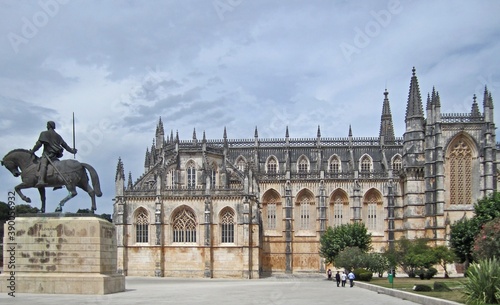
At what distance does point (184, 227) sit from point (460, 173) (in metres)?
32.9

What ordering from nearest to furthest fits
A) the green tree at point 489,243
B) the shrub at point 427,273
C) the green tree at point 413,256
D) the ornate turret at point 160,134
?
the green tree at point 489,243 → the shrub at point 427,273 → the green tree at point 413,256 → the ornate turret at point 160,134

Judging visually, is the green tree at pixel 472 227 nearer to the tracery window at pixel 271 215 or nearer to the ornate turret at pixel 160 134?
the tracery window at pixel 271 215

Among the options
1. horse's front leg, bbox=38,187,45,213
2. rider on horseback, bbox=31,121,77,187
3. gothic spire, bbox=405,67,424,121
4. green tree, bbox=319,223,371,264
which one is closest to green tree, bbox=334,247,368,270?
green tree, bbox=319,223,371,264

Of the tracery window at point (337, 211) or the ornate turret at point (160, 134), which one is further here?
the ornate turret at point (160, 134)

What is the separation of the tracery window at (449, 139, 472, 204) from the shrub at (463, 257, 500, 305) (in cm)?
5560

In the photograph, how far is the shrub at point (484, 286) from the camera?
23266 millimetres

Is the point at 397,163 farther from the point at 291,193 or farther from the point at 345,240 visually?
the point at 345,240

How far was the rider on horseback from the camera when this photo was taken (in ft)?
99.3

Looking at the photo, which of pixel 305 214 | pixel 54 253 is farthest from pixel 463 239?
pixel 54 253

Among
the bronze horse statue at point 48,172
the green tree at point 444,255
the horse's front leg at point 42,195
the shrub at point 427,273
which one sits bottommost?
the shrub at point 427,273

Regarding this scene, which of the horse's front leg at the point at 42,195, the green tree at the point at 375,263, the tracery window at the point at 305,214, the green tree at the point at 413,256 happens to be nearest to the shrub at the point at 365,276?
the green tree at the point at 375,263

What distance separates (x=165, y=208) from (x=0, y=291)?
128 ft

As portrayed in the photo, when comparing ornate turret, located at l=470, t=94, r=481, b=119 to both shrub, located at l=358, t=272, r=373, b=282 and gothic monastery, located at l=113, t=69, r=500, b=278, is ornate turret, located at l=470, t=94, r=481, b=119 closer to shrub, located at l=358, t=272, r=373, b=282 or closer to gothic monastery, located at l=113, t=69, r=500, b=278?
gothic monastery, located at l=113, t=69, r=500, b=278

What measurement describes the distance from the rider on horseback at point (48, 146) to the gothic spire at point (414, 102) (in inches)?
2299
